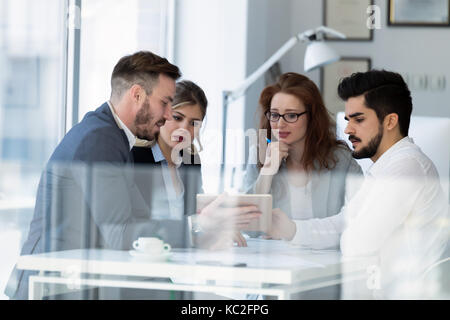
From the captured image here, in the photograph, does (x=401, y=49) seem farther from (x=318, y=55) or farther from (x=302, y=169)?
(x=302, y=169)

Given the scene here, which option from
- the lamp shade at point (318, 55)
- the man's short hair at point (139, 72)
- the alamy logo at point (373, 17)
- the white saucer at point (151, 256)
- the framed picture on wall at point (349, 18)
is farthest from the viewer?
the lamp shade at point (318, 55)

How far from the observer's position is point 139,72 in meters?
1.19

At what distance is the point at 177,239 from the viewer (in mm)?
1130

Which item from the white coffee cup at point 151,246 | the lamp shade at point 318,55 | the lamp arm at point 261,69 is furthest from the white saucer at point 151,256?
the lamp shade at point 318,55

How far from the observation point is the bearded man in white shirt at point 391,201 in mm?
1126

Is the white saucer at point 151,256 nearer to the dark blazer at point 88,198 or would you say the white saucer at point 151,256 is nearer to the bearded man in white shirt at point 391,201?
the dark blazer at point 88,198

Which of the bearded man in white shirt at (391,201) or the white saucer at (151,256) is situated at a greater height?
the bearded man in white shirt at (391,201)

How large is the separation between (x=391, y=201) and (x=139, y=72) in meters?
0.56

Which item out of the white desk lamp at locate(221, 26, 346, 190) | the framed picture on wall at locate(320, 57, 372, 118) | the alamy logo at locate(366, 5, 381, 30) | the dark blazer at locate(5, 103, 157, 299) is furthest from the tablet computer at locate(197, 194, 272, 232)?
the alamy logo at locate(366, 5, 381, 30)

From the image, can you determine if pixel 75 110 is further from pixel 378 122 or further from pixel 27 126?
pixel 378 122

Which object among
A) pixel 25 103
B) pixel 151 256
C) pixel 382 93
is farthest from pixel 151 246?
pixel 382 93

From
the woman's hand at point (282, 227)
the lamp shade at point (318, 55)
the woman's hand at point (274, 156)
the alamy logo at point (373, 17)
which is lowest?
the woman's hand at point (282, 227)

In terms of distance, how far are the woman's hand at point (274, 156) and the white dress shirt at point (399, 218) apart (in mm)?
159

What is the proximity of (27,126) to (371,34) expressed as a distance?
997mm
